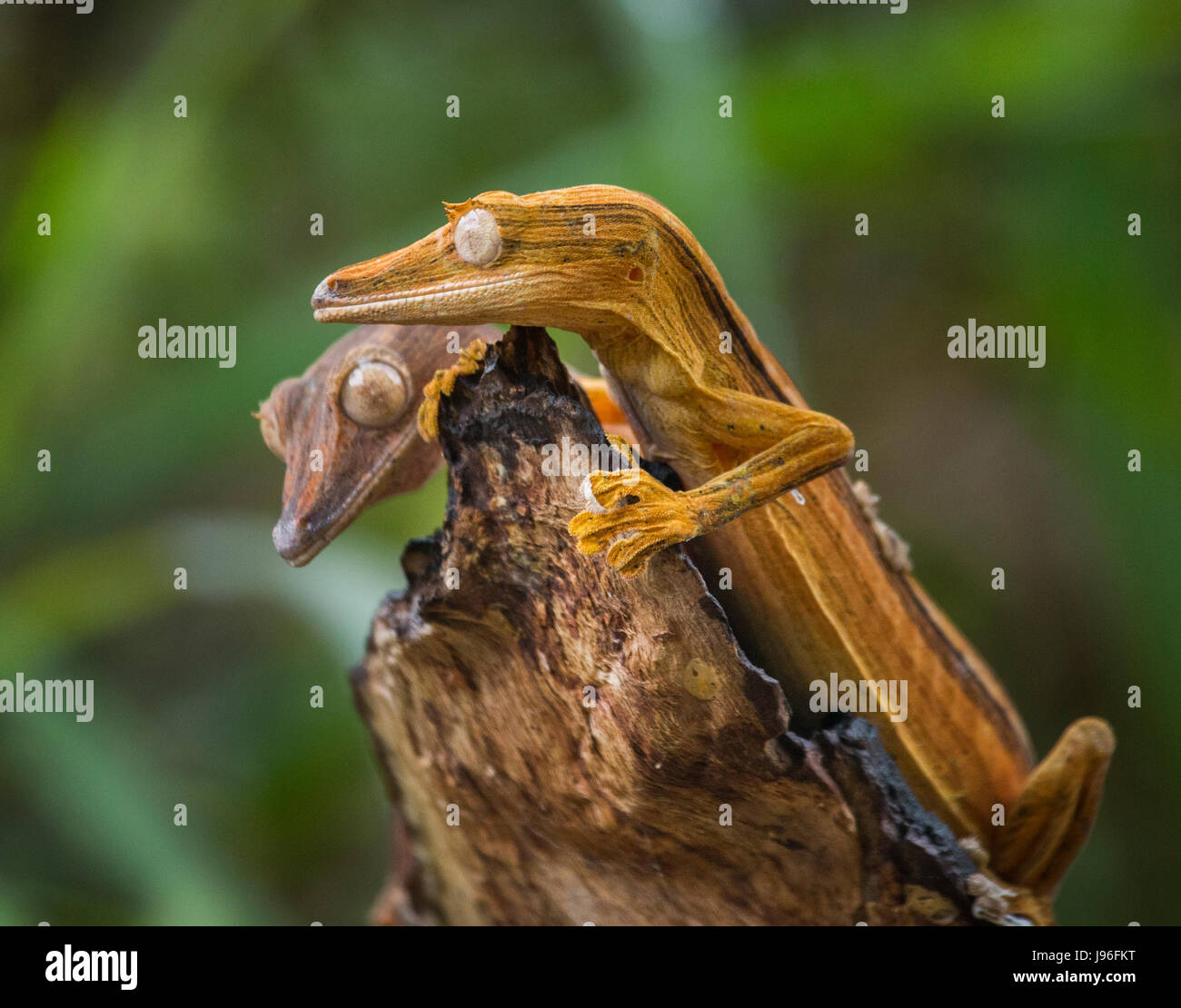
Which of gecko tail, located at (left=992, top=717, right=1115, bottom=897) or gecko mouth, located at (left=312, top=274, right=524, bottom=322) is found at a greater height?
gecko mouth, located at (left=312, top=274, right=524, bottom=322)

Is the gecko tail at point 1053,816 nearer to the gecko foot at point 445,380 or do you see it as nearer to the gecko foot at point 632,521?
the gecko foot at point 632,521

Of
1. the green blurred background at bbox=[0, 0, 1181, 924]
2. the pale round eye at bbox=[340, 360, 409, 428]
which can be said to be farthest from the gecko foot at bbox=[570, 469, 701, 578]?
the green blurred background at bbox=[0, 0, 1181, 924]

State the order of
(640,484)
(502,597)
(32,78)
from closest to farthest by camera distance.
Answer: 1. (640,484)
2. (502,597)
3. (32,78)

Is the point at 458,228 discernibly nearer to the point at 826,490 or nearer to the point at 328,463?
the point at 328,463

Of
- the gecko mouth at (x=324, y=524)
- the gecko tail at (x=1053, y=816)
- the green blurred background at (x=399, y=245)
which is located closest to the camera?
the gecko mouth at (x=324, y=524)

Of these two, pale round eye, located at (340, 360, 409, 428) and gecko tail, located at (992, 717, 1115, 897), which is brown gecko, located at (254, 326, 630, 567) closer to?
pale round eye, located at (340, 360, 409, 428)

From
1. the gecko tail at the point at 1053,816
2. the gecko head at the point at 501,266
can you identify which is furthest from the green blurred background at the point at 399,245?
the gecko tail at the point at 1053,816
